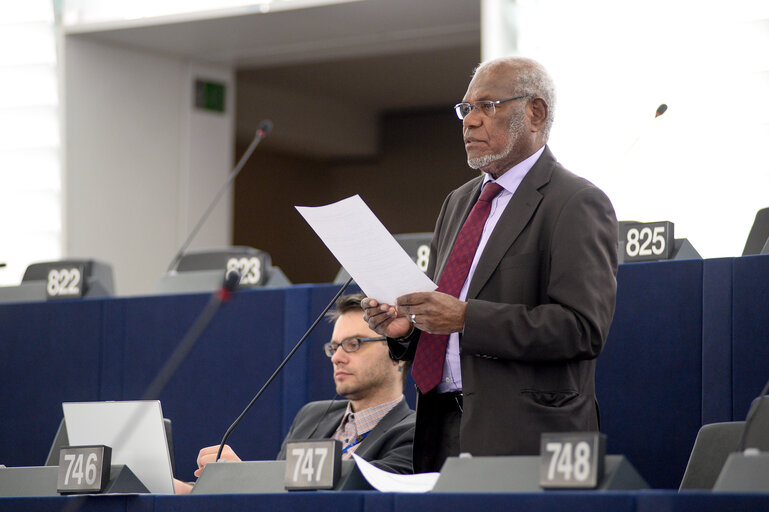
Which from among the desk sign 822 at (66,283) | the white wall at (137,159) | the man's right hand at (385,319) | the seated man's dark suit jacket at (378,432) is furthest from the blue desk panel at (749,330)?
the white wall at (137,159)

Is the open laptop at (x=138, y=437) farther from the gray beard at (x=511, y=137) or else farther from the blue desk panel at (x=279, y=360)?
the blue desk panel at (x=279, y=360)

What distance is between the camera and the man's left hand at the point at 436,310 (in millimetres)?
1910

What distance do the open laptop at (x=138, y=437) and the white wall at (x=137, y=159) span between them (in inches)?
137

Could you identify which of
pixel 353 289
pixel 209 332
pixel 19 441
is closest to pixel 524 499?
pixel 353 289

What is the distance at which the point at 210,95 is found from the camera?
20.5ft

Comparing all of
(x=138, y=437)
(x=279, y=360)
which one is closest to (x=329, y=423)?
(x=279, y=360)

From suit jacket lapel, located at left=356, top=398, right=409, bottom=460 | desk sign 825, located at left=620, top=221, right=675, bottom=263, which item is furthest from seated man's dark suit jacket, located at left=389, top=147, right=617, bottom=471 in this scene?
desk sign 825, located at left=620, top=221, right=675, bottom=263

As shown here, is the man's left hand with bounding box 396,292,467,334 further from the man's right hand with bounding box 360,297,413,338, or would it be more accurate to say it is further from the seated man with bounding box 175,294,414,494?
the seated man with bounding box 175,294,414,494

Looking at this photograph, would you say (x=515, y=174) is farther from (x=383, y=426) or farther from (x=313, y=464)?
(x=383, y=426)

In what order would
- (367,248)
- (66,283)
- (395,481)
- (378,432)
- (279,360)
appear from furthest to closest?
(66,283) → (279,360) → (378,432) → (367,248) → (395,481)

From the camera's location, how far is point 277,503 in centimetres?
177

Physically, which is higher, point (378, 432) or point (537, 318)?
point (537, 318)

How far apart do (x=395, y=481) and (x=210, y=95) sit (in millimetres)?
4702

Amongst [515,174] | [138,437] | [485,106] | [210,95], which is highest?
[210,95]
